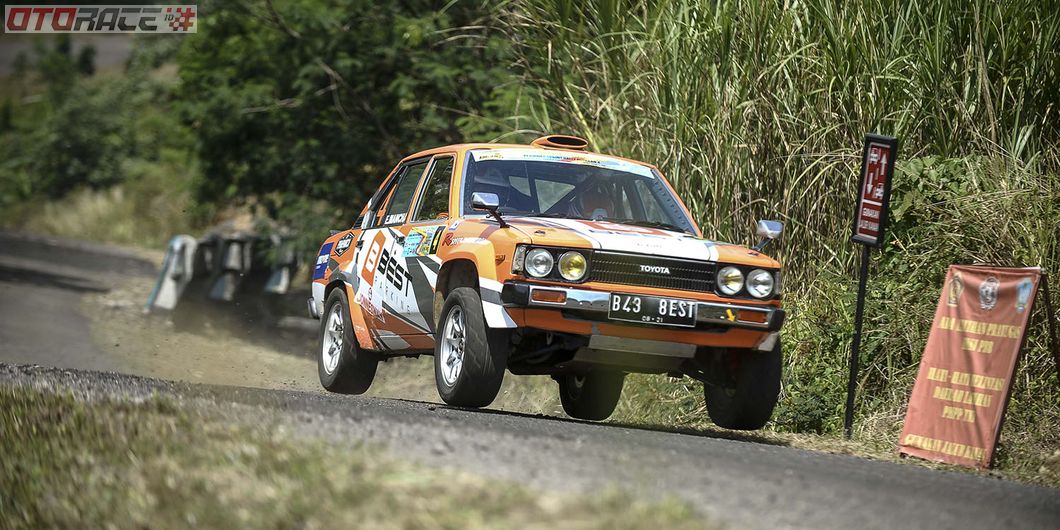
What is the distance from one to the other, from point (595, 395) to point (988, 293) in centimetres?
315

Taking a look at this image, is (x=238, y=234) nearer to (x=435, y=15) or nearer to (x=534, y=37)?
(x=435, y=15)

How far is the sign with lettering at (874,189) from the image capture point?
916 cm

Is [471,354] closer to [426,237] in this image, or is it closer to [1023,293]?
[426,237]

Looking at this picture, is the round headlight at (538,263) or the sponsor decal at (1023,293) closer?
the round headlight at (538,263)

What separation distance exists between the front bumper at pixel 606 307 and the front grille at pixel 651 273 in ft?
0.42

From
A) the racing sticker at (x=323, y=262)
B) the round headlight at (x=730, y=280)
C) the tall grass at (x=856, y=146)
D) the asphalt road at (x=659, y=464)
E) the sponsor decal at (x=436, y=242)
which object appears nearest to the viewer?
the asphalt road at (x=659, y=464)

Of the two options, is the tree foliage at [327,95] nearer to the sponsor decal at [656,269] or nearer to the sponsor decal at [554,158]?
the sponsor decal at [554,158]

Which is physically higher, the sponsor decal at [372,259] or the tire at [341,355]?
the sponsor decal at [372,259]

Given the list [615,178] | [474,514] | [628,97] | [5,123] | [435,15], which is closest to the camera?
[474,514]

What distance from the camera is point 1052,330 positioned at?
28.0 ft

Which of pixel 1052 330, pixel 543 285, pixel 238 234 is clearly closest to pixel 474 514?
pixel 543 285

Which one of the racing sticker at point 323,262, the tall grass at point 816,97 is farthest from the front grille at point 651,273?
the racing sticker at point 323,262

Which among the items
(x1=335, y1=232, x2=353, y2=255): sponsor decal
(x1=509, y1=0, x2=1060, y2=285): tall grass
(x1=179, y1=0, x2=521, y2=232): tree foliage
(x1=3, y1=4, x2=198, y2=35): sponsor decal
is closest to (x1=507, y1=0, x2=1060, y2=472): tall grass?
(x1=509, y1=0, x2=1060, y2=285): tall grass

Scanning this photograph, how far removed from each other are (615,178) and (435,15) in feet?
35.2
